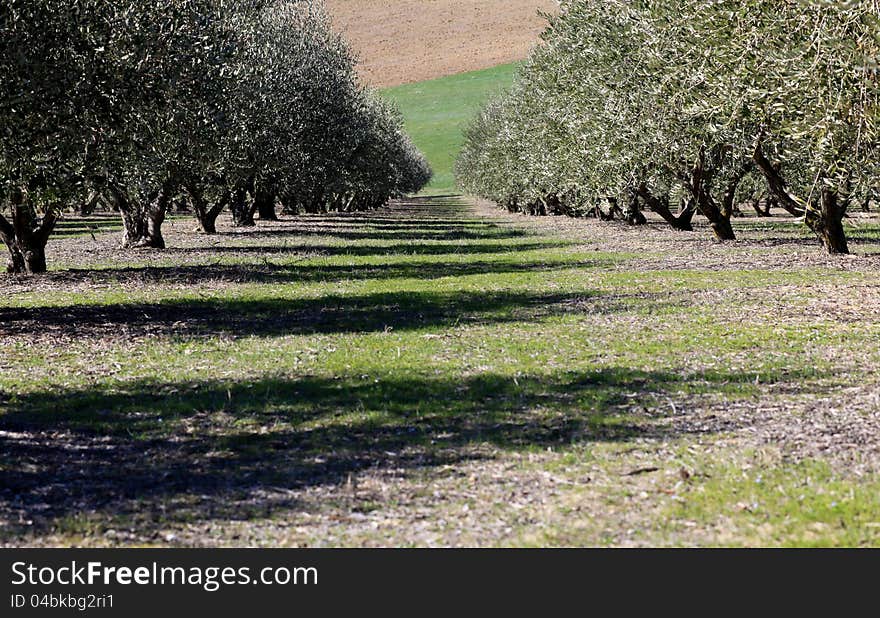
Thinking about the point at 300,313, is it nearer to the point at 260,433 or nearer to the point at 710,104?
the point at 260,433

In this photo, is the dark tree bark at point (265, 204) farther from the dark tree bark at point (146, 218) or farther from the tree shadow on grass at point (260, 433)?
the tree shadow on grass at point (260, 433)

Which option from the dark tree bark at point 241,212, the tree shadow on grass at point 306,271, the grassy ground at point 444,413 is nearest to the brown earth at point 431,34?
the dark tree bark at point 241,212

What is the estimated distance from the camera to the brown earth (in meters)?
176

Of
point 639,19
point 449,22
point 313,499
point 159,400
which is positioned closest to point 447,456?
point 313,499

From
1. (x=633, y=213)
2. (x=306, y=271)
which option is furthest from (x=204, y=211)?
(x=633, y=213)

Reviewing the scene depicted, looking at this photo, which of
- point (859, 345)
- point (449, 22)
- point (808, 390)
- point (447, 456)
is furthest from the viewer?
point (449, 22)

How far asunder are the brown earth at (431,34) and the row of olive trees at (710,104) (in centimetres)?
12683

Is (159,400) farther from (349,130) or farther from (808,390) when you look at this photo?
(349,130)

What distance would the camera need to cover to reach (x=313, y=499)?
7.88 m

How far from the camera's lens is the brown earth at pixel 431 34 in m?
176

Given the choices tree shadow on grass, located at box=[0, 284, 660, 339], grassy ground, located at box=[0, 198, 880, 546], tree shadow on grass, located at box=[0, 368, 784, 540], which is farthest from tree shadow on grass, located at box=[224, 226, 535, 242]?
tree shadow on grass, located at box=[0, 368, 784, 540]

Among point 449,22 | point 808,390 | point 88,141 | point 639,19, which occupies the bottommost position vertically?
point 808,390

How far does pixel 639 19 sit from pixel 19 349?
17223mm

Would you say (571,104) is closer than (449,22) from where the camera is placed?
Yes
